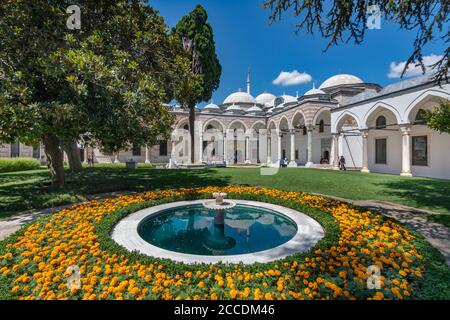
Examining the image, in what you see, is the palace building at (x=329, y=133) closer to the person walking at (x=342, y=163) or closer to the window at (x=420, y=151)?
the window at (x=420, y=151)

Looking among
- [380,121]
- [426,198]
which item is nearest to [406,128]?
[380,121]

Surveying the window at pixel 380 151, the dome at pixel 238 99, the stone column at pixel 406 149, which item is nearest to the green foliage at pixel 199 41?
the stone column at pixel 406 149

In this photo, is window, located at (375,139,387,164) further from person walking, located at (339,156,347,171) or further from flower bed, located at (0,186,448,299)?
flower bed, located at (0,186,448,299)

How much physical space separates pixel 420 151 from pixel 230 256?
1931 cm

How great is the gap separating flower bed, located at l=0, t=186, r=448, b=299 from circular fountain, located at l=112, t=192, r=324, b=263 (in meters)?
0.35

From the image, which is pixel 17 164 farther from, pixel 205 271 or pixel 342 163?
pixel 342 163

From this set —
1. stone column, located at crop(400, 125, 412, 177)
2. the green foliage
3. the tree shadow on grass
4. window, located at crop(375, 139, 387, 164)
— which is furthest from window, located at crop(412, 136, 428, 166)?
the green foliage

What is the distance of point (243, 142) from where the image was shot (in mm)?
34969

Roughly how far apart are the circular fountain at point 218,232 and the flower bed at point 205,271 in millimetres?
348

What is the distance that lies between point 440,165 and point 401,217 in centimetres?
1367

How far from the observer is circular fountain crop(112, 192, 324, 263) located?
12.2 ft
